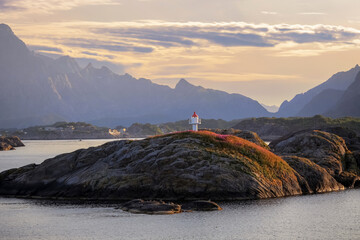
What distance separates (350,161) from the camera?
7300cm

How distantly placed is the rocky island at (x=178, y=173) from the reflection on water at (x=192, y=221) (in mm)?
3296

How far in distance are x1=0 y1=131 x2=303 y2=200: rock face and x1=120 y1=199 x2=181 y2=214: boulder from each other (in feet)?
15.8

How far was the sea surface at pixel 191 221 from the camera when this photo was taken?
38969 mm

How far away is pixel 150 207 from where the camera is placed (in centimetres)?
4738

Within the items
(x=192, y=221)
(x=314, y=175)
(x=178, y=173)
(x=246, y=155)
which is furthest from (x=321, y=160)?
(x=192, y=221)

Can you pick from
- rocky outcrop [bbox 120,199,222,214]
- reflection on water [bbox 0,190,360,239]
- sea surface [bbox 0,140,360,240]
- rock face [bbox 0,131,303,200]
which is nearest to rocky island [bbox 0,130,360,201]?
rock face [bbox 0,131,303,200]

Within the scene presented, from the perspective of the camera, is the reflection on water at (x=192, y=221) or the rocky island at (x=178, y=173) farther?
the rocky island at (x=178, y=173)

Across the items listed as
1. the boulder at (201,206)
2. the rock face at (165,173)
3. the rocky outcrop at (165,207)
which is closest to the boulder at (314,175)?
the rock face at (165,173)

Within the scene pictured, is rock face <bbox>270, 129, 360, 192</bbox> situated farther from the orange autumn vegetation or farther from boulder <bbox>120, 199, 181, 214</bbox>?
boulder <bbox>120, 199, 181, 214</bbox>

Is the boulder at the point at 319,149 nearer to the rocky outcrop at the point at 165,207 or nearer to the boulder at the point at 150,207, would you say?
the rocky outcrop at the point at 165,207

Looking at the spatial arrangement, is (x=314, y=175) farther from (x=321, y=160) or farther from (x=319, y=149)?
(x=319, y=149)

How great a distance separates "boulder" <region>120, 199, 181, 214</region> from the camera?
46.7m

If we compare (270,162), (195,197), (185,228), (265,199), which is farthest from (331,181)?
(185,228)

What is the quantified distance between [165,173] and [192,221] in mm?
12603
